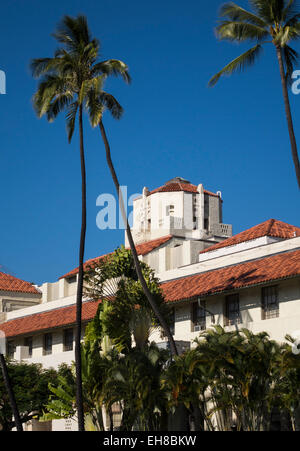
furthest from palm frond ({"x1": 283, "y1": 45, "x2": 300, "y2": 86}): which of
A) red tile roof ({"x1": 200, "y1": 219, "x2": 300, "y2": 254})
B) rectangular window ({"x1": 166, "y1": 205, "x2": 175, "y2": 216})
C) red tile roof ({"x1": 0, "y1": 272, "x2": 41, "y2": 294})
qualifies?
rectangular window ({"x1": 166, "y1": 205, "x2": 175, "y2": 216})

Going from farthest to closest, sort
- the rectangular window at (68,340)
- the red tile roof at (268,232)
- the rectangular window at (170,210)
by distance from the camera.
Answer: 1. the rectangular window at (170,210)
2. the red tile roof at (268,232)
3. the rectangular window at (68,340)

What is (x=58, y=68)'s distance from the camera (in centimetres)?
3591

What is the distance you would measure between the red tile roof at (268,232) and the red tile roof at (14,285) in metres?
20.0

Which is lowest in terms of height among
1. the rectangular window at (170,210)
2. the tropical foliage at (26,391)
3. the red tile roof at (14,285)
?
the tropical foliage at (26,391)

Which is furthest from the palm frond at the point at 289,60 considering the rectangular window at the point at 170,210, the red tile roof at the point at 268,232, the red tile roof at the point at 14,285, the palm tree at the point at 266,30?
the rectangular window at the point at 170,210

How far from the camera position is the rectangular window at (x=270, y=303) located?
34.6 meters

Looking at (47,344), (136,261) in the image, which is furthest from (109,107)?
(47,344)

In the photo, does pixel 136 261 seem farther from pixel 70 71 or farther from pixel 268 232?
pixel 268 232

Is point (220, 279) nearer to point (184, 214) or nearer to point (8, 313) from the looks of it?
point (8, 313)

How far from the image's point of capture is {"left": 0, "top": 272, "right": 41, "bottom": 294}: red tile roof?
64875mm

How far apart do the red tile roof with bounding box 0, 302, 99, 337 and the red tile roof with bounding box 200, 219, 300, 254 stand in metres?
10.3

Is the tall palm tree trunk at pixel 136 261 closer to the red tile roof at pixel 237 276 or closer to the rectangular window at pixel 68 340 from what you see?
the red tile roof at pixel 237 276
